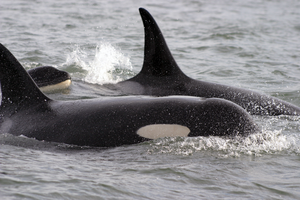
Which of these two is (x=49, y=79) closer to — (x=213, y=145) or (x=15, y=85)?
(x=15, y=85)

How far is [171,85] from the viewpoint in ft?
25.7

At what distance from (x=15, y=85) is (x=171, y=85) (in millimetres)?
3089

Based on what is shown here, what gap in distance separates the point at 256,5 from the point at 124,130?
929 inches

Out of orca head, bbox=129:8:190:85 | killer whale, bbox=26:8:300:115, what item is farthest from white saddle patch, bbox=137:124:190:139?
orca head, bbox=129:8:190:85

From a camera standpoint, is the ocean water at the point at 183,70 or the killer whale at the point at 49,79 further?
the killer whale at the point at 49,79

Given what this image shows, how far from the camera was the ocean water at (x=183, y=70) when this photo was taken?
447 centimetres

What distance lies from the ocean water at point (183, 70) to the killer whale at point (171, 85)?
38cm

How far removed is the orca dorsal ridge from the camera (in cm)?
765

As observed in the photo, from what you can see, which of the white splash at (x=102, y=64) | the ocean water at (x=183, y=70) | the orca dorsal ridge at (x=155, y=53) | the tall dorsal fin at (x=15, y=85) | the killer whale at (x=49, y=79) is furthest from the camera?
the white splash at (x=102, y=64)

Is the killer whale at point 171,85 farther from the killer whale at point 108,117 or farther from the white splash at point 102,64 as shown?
the killer whale at point 108,117

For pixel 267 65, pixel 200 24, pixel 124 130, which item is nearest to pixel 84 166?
pixel 124 130

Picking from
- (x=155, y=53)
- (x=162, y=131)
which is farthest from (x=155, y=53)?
(x=162, y=131)

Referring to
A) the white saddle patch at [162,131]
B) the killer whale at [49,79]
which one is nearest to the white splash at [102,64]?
the killer whale at [49,79]

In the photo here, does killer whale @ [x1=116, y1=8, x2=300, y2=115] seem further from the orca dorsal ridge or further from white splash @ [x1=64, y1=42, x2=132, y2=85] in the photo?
white splash @ [x1=64, y1=42, x2=132, y2=85]
